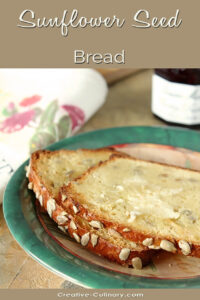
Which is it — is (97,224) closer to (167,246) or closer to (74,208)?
(74,208)

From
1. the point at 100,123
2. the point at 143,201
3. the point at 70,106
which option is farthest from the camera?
the point at 100,123

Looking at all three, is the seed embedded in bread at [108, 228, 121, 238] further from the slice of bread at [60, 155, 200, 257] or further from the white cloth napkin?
the white cloth napkin

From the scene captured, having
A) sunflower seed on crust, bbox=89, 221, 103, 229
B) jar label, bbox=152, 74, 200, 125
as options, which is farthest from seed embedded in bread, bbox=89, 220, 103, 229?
jar label, bbox=152, 74, 200, 125

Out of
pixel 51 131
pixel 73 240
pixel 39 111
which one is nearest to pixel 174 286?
pixel 73 240

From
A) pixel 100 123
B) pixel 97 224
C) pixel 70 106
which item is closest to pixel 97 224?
pixel 97 224

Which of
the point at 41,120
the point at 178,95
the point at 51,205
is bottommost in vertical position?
the point at 51,205

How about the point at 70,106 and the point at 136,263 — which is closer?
the point at 136,263
